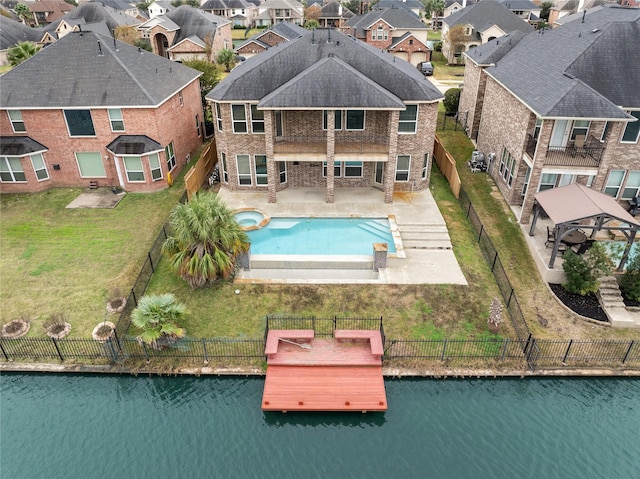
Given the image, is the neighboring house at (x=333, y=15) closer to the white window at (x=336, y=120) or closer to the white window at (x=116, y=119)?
the white window at (x=336, y=120)

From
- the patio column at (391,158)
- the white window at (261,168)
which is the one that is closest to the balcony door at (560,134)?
the patio column at (391,158)

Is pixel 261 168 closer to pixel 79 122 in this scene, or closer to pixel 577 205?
pixel 79 122


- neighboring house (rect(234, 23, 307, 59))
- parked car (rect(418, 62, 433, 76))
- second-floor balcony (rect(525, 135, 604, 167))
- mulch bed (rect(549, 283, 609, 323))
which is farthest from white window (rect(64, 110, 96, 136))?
parked car (rect(418, 62, 433, 76))

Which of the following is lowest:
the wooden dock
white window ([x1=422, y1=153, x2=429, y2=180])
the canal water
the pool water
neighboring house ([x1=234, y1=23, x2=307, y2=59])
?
the canal water

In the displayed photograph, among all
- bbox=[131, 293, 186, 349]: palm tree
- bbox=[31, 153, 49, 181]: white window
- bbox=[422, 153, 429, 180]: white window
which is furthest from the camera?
bbox=[31, 153, 49, 181]: white window

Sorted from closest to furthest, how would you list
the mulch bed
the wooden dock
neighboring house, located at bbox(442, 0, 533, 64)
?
the wooden dock → the mulch bed → neighboring house, located at bbox(442, 0, 533, 64)

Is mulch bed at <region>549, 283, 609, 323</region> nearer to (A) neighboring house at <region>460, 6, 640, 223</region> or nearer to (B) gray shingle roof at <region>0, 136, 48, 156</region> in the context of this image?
(A) neighboring house at <region>460, 6, 640, 223</region>

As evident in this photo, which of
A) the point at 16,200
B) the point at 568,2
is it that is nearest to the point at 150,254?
the point at 16,200
